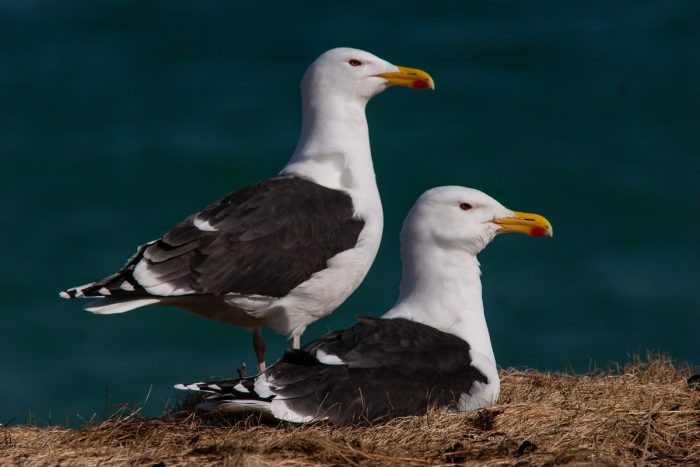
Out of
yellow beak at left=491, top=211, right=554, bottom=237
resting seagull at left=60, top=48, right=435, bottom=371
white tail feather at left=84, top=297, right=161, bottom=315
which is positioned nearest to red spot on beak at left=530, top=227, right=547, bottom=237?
yellow beak at left=491, top=211, right=554, bottom=237

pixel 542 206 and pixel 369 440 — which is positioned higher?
pixel 369 440

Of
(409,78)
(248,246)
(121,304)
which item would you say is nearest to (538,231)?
(409,78)

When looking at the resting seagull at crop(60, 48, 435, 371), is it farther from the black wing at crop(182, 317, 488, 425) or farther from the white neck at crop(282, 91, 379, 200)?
the black wing at crop(182, 317, 488, 425)

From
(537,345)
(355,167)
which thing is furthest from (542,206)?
(355,167)

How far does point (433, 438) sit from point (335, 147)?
3073 millimetres

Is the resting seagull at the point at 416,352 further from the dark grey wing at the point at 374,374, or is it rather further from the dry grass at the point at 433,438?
the dry grass at the point at 433,438

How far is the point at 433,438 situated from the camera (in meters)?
6.84

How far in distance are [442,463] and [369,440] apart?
518 mm

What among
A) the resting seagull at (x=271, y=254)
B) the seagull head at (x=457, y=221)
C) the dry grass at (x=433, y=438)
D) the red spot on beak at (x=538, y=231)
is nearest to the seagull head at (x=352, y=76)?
the resting seagull at (x=271, y=254)

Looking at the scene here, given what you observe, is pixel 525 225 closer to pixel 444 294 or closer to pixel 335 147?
pixel 444 294

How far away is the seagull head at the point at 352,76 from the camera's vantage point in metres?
9.63

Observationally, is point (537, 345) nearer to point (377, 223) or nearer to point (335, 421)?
point (377, 223)

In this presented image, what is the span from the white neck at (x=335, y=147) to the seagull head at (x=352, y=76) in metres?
0.05

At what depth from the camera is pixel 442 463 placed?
643 cm
